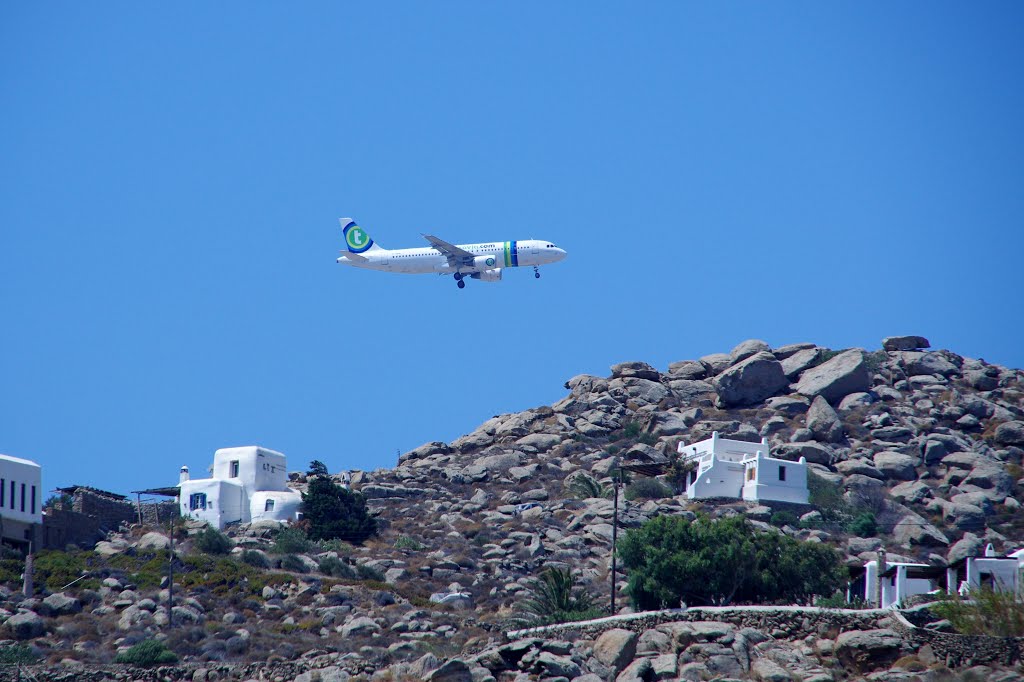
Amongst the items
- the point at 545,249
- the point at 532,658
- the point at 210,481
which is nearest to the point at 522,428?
the point at 545,249

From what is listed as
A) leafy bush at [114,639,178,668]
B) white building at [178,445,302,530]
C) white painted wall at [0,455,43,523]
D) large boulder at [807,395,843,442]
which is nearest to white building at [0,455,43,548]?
white painted wall at [0,455,43,523]

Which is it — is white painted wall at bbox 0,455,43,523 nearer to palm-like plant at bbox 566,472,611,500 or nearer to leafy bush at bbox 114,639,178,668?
leafy bush at bbox 114,639,178,668

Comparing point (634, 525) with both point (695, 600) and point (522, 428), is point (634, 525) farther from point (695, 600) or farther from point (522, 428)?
point (522, 428)

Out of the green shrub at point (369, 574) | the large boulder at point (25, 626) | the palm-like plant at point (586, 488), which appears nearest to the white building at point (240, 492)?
the green shrub at point (369, 574)

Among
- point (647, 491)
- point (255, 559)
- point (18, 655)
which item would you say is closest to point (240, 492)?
point (255, 559)

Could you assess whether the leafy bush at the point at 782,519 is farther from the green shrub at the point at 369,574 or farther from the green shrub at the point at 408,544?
the green shrub at the point at 369,574
